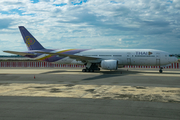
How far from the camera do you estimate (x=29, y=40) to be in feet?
101

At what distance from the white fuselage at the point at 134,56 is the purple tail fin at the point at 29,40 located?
22.4 feet

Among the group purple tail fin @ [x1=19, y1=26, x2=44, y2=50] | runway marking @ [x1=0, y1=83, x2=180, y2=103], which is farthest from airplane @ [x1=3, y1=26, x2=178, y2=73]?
runway marking @ [x1=0, y1=83, x2=180, y2=103]

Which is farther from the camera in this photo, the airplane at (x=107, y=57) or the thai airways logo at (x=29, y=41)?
the thai airways logo at (x=29, y=41)

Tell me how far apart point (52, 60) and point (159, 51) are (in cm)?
1809

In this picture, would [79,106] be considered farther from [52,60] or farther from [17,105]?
[52,60]

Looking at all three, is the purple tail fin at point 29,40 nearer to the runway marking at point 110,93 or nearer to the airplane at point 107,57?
the airplane at point 107,57

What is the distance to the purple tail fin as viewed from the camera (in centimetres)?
3079

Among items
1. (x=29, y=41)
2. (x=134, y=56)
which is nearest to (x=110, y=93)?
(x=134, y=56)

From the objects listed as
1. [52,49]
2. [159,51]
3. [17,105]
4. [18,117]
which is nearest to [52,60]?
[52,49]

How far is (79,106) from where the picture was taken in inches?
322

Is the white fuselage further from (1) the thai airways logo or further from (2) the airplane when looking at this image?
(1) the thai airways logo

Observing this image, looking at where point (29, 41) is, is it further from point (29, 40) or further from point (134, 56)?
point (134, 56)

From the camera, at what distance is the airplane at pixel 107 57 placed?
2548cm

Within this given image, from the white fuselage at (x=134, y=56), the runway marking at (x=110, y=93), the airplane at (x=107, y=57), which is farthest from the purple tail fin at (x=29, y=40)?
the runway marking at (x=110, y=93)
